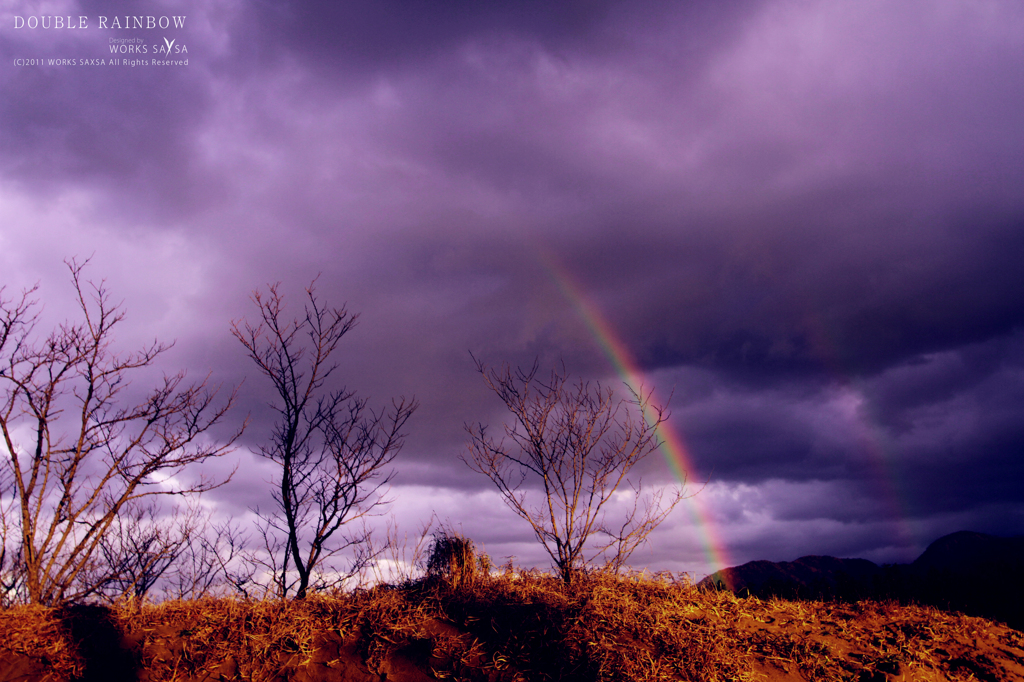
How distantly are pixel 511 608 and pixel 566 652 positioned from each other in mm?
1041

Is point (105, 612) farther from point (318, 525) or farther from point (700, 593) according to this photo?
point (700, 593)

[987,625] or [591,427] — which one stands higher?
[591,427]

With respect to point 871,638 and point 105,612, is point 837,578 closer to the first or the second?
point 871,638

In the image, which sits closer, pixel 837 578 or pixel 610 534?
pixel 610 534

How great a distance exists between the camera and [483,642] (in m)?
6.27

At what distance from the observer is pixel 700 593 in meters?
8.98

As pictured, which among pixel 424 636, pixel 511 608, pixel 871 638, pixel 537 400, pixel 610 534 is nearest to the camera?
pixel 424 636

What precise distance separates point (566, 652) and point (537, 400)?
18.8 feet

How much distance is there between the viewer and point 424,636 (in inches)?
246

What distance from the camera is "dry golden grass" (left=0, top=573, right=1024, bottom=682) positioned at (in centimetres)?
588

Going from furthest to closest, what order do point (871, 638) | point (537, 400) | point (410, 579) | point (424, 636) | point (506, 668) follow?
1. point (537, 400)
2. point (410, 579)
3. point (871, 638)
4. point (424, 636)
5. point (506, 668)

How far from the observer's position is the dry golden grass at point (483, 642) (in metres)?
5.88

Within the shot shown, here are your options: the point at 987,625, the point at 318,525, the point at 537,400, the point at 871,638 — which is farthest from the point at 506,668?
the point at 987,625

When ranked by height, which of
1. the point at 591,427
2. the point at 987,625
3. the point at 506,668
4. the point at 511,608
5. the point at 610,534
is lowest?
the point at 987,625
